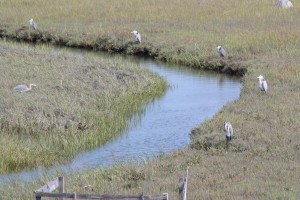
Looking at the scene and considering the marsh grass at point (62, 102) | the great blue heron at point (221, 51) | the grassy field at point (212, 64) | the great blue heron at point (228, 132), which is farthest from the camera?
the great blue heron at point (221, 51)

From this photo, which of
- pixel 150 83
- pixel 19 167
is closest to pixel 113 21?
pixel 150 83

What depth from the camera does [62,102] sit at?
61.3ft

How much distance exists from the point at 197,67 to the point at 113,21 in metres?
8.01

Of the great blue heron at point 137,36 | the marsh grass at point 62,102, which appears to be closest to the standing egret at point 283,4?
the great blue heron at point 137,36

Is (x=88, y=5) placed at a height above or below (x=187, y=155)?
above

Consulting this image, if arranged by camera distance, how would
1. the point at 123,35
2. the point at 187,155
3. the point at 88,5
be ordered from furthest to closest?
the point at 88,5 < the point at 123,35 < the point at 187,155

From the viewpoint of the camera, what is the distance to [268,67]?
23391 mm

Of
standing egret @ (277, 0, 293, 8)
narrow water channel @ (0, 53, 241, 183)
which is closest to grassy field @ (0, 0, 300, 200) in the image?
standing egret @ (277, 0, 293, 8)

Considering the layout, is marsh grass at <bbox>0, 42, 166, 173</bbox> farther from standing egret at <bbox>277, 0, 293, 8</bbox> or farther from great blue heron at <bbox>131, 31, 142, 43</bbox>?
standing egret at <bbox>277, 0, 293, 8</bbox>

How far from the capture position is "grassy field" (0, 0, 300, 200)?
12.5m

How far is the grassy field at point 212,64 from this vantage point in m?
12.5

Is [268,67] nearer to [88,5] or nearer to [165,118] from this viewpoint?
[165,118]

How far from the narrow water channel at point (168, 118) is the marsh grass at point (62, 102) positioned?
0.36 meters

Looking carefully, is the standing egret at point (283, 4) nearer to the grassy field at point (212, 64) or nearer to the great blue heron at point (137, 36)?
the grassy field at point (212, 64)
